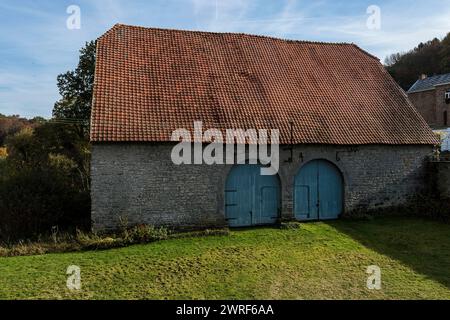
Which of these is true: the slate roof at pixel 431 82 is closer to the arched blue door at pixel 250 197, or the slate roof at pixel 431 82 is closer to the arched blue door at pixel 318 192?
the arched blue door at pixel 318 192

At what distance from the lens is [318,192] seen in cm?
1392

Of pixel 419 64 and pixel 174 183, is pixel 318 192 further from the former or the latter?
pixel 419 64

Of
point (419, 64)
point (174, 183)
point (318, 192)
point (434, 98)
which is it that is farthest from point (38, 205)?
point (419, 64)

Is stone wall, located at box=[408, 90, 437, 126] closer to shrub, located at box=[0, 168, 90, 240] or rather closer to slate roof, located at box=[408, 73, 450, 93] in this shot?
slate roof, located at box=[408, 73, 450, 93]

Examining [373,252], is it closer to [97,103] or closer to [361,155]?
[361,155]

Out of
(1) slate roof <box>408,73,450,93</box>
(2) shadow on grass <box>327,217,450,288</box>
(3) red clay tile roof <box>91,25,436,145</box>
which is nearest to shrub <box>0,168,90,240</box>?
(3) red clay tile roof <box>91,25,436,145</box>

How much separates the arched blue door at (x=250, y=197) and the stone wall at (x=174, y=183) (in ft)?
1.05

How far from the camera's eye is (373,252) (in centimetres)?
1058

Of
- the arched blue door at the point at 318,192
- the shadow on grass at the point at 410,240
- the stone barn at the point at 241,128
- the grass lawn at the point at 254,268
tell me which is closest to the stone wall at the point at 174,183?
the stone barn at the point at 241,128

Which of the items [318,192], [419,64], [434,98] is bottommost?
[318,192]

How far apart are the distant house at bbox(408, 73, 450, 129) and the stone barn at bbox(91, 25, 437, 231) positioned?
99.4 ft

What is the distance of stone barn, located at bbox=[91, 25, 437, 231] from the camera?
1196cm

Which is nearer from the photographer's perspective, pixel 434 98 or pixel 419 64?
pixel 434 98

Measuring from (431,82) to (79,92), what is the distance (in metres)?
40.0
